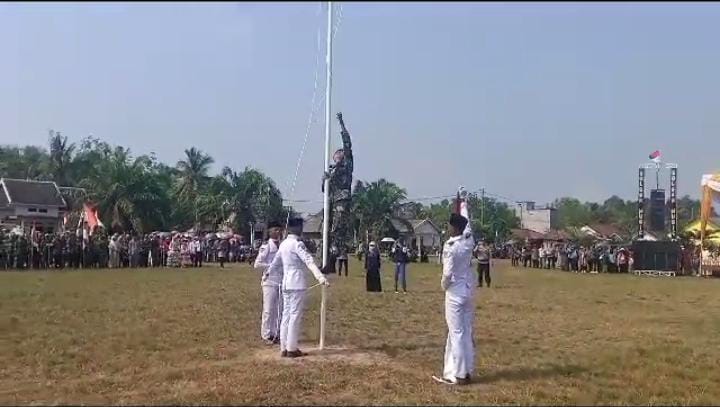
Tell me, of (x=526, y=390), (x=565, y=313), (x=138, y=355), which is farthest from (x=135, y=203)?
(x=526, y=390)

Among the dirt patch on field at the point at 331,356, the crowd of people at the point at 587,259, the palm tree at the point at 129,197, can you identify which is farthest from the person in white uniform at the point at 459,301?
the palm tree at the point at 129,197

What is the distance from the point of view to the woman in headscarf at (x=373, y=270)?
23.3 metres

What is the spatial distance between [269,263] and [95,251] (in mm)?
26189

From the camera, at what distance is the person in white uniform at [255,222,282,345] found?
11773 mm

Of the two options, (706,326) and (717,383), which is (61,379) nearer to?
(717,383)

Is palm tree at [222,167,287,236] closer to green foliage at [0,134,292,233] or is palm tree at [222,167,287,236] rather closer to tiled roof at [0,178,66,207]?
green foliage at [0,134,292,233]

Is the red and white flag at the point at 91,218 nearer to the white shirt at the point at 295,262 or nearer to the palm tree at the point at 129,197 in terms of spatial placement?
the palm tree at the point at 129,197

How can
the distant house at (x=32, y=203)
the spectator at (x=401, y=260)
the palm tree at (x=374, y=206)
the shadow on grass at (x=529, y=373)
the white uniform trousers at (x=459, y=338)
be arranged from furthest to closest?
the palm tree at (x=374, y=206) → the distant house at (x=32, y=203) → the spectator at (x=401, y=260) → the shadow on grass at (x=529, y=373) → the white uniform trousers at (x=459, y=338)

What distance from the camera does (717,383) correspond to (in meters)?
9.60

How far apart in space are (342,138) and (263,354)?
4324 mm

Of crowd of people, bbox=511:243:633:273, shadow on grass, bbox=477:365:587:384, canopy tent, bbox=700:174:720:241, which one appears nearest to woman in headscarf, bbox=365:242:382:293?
shadow on grass, bbox=477:365:587:384

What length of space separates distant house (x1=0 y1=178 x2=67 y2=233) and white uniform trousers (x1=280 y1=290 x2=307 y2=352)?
189 feet

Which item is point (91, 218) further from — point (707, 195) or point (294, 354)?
point (707, 195)

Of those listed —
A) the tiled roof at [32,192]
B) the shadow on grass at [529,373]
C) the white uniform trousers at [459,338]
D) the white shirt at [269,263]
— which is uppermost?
the tiled roof at [32,192]
